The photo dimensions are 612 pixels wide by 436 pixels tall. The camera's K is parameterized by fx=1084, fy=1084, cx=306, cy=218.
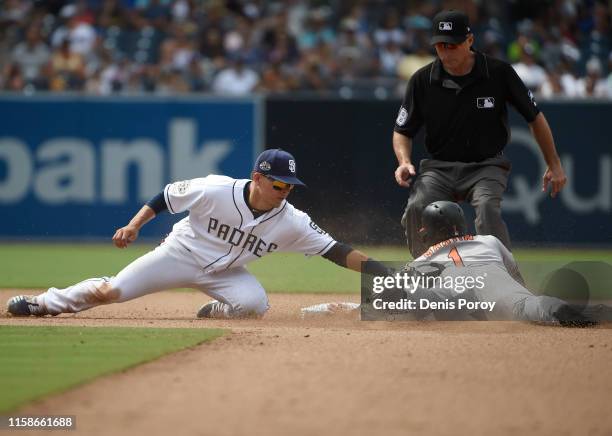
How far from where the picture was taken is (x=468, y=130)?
831 centimetres

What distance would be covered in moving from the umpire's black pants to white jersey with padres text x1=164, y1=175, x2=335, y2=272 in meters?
0.89

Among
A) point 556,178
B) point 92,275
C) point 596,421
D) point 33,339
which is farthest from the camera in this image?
point 92,275

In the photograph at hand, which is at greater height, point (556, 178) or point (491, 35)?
point (491, 35)

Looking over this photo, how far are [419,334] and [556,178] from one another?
188 centimetres

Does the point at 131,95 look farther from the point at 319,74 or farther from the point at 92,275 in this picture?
the point at 92,275

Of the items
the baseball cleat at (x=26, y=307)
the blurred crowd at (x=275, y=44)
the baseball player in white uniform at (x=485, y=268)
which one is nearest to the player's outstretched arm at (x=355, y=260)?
the baseball player in white uniform at (x=485, y=268)

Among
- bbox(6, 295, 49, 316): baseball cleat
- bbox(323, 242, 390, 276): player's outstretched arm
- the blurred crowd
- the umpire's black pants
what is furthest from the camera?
the blurred crowd

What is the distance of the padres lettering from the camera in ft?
25.4

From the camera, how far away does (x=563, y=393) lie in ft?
16.9

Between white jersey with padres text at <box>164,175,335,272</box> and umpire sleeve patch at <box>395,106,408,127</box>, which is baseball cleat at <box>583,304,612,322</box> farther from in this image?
umpire sleeve patch at <box>395,106,408,127</box>

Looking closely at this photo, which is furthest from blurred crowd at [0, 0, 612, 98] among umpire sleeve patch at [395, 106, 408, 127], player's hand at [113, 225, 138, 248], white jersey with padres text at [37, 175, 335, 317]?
player's hand at [113, 225, 138, 248]

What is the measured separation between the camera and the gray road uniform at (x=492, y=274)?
7148mm

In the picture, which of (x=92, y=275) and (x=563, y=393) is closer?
(x=563, y=393)

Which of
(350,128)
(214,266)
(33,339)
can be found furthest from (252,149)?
(33,339)
